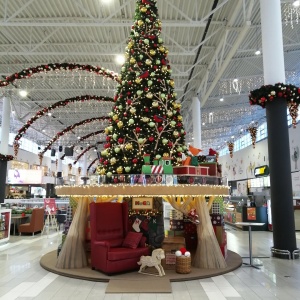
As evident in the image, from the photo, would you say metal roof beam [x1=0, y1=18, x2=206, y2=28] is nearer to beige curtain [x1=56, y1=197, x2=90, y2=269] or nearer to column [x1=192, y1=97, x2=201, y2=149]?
beige curtain [x1=56, y1=197, x2=90, y2=269]

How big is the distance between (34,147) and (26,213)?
73.8 ft

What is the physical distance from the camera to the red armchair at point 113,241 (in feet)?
19.3

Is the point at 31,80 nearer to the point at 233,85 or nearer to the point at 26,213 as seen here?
the point at 26,213

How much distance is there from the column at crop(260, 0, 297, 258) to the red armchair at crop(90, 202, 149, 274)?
11.0 ft

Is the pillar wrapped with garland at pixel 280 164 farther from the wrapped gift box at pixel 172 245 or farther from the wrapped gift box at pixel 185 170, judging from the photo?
the wrapped gift box at pixel 172 245

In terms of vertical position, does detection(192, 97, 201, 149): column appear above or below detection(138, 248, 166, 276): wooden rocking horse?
above

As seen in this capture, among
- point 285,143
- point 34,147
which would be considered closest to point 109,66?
point 285,143

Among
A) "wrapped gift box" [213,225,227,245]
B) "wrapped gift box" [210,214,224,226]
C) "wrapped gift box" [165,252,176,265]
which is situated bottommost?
"wrapped gift box" [165,252,176,265]

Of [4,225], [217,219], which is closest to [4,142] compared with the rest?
[4,225]

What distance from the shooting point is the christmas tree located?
24.4 feet

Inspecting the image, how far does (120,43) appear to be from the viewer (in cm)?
1206

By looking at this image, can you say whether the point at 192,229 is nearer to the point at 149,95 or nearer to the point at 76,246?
the point at 76,246

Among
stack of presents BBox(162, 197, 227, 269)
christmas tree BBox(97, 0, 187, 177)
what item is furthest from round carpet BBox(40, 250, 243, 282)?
christmas tree BBox(97, 0, 187, 177)

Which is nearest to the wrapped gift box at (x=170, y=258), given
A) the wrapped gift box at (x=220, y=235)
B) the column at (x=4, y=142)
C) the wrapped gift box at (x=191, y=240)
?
the wrapped gift box at (x=220, y=235)
